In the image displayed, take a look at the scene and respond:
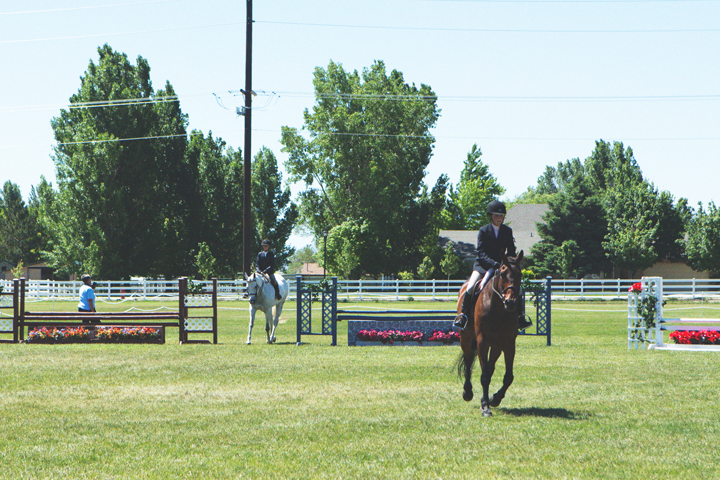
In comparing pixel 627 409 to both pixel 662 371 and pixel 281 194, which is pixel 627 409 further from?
pixel 281 194

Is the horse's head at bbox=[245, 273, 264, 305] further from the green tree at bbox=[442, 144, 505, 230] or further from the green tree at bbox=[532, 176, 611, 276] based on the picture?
the green tree at bbox=[442, 144, 505, 230]

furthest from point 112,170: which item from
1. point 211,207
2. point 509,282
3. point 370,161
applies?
point 509,282

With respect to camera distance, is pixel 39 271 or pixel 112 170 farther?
pixel 39 271

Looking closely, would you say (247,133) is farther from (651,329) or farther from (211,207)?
(211,207)

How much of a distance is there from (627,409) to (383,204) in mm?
55265

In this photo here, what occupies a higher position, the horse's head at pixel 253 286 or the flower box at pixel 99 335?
the horse's head at pixel 253 286

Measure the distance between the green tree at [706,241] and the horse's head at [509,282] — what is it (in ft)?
175

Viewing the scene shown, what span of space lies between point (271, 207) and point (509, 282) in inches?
2344

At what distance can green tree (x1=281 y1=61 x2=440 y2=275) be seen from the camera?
210ft

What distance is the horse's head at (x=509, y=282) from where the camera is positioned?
27.8 feet

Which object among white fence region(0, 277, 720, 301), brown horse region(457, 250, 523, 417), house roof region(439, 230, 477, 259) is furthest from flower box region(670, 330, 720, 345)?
house roof region(439, 230, 477, 259)

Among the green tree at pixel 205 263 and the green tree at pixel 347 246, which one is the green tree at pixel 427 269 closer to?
the green tree at pixel 347 246

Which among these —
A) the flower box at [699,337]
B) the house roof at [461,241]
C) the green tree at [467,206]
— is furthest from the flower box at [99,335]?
the green tree at [467,206]

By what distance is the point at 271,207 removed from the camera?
67.1 m
